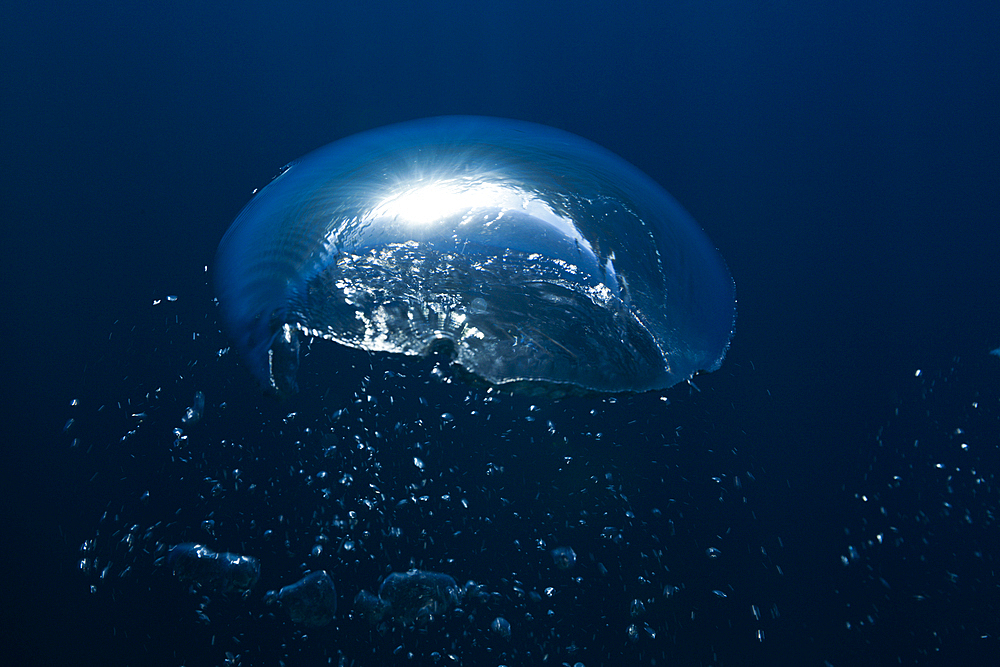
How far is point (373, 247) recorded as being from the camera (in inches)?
67.9

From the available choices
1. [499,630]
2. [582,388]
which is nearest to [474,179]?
[582,388]

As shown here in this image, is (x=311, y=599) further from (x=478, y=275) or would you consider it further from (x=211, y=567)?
(x=478, y=275)

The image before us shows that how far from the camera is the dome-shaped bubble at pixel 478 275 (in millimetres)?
1698

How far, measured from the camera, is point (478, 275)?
1723mm

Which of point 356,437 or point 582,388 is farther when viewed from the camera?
point 356,437

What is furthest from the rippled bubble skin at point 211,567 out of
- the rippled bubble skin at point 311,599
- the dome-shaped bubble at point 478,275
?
the dome-shaped bubble at point 478,275

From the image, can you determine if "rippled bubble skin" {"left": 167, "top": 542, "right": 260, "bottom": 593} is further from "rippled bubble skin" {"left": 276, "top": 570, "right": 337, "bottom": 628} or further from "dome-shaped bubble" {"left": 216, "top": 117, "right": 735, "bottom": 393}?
"dome-shaped bubble" {"left": 216, "top": 117, "right": 735, "bottom": 393}

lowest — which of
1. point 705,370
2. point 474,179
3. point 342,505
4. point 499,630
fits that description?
point 499,630

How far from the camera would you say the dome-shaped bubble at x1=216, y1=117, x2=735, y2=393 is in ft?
5.57

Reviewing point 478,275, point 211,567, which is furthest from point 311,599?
point 478,275

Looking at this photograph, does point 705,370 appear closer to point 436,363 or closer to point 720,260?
point 720,260

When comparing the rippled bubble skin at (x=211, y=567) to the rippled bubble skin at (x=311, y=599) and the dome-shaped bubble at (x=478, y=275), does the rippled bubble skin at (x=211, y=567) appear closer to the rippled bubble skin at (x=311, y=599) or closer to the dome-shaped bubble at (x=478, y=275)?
the rippled bubble skin at (x=311, y=599)

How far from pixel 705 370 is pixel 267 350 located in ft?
4.37

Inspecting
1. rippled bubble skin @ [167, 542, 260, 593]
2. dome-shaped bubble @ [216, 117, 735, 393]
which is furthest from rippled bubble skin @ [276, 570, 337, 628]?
dome-shaped bubble @ [216, 117, 735, 393]
